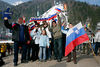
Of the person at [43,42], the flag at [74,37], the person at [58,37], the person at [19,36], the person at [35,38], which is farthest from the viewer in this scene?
the person at [35,38]

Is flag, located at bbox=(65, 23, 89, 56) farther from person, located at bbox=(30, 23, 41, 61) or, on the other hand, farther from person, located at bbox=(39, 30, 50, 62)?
person, located at bbox=(30, 23, 41, 61)

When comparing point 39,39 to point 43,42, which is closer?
point 43,42

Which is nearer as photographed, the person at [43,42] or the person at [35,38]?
the person at [43,42]

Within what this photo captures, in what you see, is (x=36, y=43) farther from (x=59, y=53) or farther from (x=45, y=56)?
(x=59, y=53)

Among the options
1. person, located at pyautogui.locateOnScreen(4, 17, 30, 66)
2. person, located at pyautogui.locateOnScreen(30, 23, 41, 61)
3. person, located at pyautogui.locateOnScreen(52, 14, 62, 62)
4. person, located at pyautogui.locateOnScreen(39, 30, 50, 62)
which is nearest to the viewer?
person, located at pyautogui.locateOnScreen(4, 17, 30, 66)

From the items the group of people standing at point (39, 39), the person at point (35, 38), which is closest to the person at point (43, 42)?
the group of people standing at point (39, 39)

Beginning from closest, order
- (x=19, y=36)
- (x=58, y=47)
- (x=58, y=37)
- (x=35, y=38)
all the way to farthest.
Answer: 1. (x=19, y=36)
2. (x=58, y=37)
3. (x=58, y=47)
4. (x=35, y=38)

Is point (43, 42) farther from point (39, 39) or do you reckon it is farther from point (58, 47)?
point (58, 47)

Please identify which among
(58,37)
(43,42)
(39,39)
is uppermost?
(58,37)

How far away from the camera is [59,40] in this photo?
6.73 m

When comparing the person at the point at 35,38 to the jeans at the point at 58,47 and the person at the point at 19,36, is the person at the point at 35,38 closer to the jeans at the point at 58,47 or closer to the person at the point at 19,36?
the person at the point at 19,36

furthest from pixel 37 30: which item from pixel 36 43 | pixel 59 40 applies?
pixel 59 40

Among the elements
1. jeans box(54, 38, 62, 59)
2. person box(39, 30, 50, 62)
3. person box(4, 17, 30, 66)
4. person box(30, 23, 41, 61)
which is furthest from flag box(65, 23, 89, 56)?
person box(4, 17, 30, 66)

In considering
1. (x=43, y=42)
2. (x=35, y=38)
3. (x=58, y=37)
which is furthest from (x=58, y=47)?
(x=35, y=38)
